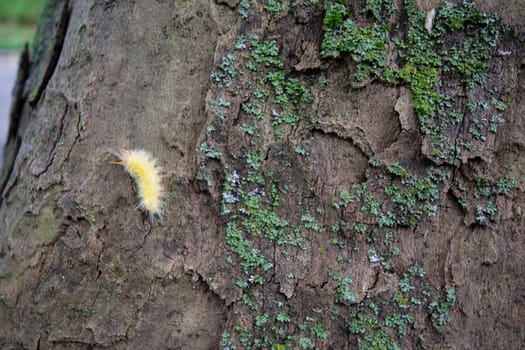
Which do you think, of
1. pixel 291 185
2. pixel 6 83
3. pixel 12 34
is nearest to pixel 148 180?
pixel 291 185

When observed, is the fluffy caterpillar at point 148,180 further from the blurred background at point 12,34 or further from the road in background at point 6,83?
the blurred background at point 12,34

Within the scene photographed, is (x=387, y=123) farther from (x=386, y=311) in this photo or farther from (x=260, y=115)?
(x=386, y=311)

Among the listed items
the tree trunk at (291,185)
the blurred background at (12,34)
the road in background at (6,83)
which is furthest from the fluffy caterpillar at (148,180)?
the blurred background at (12,34)

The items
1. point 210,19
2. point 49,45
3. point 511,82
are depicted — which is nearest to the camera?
point 511,82

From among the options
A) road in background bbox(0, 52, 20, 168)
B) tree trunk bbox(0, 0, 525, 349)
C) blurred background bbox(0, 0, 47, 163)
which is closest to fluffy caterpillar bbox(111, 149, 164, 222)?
Answer: tree trunk bbox(0, 0, 525, 349)

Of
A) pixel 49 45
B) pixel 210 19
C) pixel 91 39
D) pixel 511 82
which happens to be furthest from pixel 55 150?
pixel 511 82

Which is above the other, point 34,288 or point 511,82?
point 511,82
